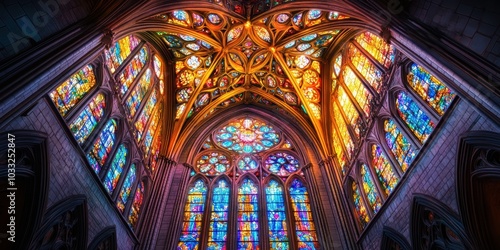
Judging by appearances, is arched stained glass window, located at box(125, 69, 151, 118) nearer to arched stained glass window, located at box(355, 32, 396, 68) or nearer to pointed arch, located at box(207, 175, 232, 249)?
pointed arch, located at box(207, 175, 232, 249)

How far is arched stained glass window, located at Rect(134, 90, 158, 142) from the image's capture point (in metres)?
11.3

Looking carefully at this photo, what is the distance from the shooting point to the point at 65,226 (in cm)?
709

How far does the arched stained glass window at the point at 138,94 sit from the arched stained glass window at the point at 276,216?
237 inches

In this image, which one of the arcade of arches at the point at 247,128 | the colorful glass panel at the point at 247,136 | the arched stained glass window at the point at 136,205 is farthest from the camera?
the colorful glass panel at the point at 247,136

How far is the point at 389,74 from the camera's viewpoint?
9.38m

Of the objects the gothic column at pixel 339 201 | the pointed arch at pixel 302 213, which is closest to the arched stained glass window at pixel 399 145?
the gothic column at pixel 339 201

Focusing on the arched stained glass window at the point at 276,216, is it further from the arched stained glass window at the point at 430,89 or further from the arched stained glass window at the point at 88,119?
the arched stained glass window at the point at 88,119

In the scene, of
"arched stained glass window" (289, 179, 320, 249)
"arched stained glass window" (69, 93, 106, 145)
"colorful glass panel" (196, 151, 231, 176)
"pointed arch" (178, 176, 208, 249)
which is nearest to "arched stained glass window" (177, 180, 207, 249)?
"pointed arch" (178, 176, 208, 249)

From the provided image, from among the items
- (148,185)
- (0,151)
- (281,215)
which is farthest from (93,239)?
(281,215)

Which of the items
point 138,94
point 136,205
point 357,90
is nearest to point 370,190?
point 357,90

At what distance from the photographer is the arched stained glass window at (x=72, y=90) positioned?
23.1 ft

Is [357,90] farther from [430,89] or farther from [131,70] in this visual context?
[131,70]

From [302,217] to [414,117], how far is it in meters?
5.75

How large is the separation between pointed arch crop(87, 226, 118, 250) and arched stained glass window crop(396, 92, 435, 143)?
7952 mm
